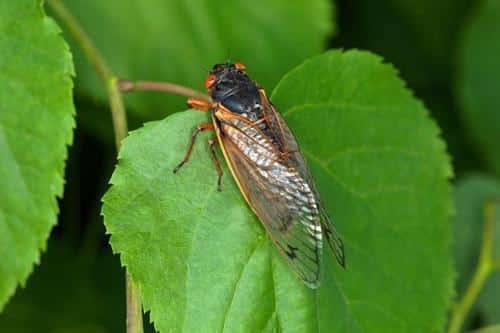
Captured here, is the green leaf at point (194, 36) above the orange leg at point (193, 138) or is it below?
above

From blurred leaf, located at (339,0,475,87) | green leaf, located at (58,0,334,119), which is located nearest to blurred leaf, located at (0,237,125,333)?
green leaf, located at (58,0,334,119)

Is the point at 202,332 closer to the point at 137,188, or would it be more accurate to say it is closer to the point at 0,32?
the point at 137,188

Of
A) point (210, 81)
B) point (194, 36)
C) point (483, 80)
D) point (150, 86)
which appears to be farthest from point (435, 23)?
point (150, 86)

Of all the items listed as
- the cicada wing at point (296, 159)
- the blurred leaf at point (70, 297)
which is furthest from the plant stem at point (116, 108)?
the blurred leaf at point (70, 297)

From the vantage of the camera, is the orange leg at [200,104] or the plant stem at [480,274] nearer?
the orange leg at [200,104]

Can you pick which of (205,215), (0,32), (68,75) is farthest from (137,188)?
(0,32)

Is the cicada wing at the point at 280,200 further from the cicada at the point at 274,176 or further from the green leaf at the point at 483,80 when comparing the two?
the green leaf at the point at 483,80
